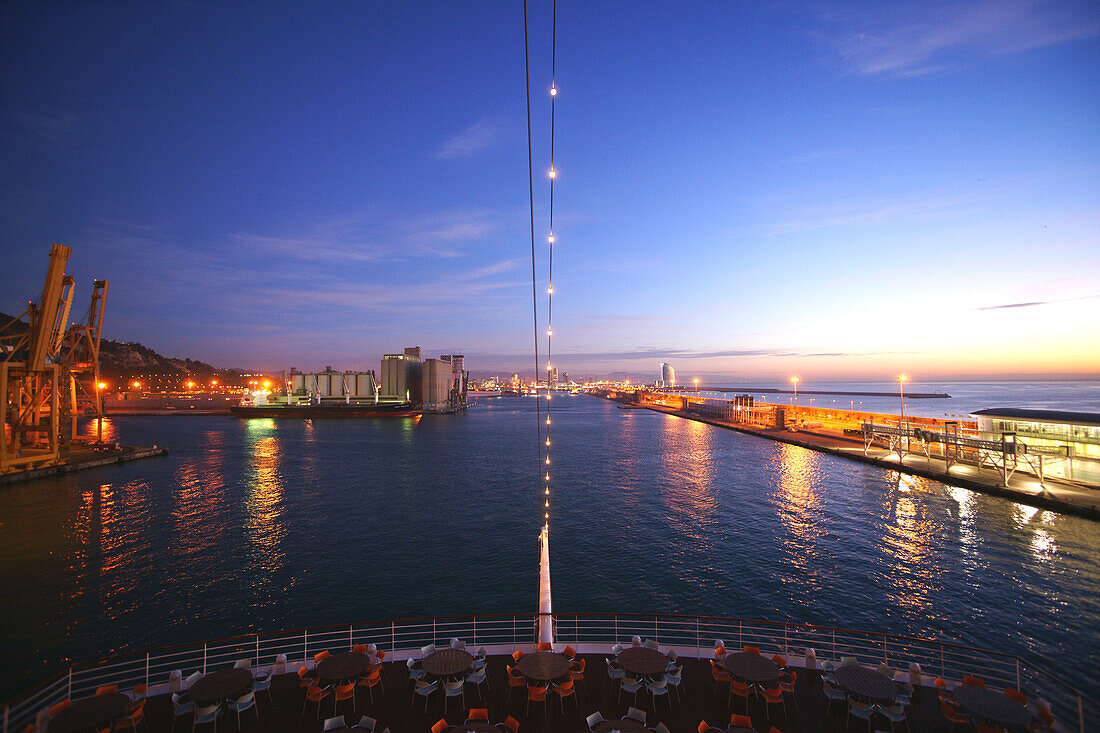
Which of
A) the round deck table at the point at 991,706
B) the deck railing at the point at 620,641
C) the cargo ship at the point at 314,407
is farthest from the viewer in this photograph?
the cargo ship at the point at 314,407

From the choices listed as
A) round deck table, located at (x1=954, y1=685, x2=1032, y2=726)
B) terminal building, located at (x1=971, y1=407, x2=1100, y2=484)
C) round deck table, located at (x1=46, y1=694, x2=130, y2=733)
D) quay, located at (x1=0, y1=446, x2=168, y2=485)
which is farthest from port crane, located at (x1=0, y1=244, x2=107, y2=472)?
terminal building, located at (x1=971, y1=407, x2=1100, y2=484)

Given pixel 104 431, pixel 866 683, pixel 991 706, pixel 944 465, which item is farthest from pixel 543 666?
pixel 104 431

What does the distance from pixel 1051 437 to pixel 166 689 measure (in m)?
39.0

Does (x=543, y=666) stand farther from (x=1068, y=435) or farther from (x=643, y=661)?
(x=1068, y=435)

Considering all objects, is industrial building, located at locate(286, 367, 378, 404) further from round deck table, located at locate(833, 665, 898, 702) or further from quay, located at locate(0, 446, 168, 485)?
round deck table, located at locate(833, 665, 898, 702)

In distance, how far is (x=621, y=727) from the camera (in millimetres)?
5336

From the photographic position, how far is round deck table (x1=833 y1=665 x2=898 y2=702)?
5.82 metres

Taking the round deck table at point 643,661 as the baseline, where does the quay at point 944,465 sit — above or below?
below

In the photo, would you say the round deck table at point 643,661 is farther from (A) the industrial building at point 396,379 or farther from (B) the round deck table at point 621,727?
(A) the industrial building at point 396,379

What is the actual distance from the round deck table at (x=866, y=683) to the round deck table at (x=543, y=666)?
3764 millimetres

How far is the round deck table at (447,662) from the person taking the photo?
6.44 m

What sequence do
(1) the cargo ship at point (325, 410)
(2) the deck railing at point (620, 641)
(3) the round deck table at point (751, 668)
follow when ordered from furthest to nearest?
(1) the cargo ship at point (325, 410), (2) the deck railing at point (620, 641), (3) the round deck table at point (751, 668)

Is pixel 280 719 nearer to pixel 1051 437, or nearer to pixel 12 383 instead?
pixel 1051 437

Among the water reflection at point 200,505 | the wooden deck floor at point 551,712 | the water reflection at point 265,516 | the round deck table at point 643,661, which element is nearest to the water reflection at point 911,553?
the wooden deck floor at point 551,712
